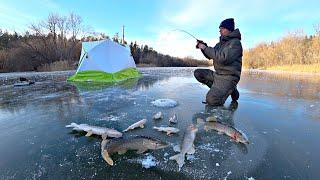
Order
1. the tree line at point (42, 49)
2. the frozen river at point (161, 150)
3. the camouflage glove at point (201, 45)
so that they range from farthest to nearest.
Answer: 1. the tree line at point (42, 49)
2. the camouflage glove at point (201, 45)
3. the frozen river at point (161, 150)

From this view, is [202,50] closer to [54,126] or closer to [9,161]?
[54,126]

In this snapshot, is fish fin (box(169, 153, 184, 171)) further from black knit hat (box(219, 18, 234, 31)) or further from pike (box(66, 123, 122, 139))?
black knit hat (box(219, 18, 234, 31))

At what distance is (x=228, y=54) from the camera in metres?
4.75

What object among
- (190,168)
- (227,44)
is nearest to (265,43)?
(227,44)

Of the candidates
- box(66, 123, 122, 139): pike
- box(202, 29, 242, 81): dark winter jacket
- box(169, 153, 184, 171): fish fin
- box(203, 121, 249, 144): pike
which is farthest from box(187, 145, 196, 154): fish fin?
box(202, 29, 242, 81): dark winter jacket

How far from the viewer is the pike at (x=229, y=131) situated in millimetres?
2838

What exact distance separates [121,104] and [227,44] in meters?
2.25

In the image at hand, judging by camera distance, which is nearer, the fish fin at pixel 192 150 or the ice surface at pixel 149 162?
the ice surface at pixel 149 162

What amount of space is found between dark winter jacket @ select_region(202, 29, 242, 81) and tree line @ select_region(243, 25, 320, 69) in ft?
123

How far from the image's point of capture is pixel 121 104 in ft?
16.7

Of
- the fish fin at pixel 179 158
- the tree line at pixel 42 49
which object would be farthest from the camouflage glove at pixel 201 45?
the tree line at pixel 42 49

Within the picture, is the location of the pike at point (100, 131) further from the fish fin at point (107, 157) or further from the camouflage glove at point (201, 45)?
the camouflage glove at point (201, 45)

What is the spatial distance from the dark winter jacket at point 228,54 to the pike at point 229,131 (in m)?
1.88

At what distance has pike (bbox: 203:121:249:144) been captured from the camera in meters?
2.84
